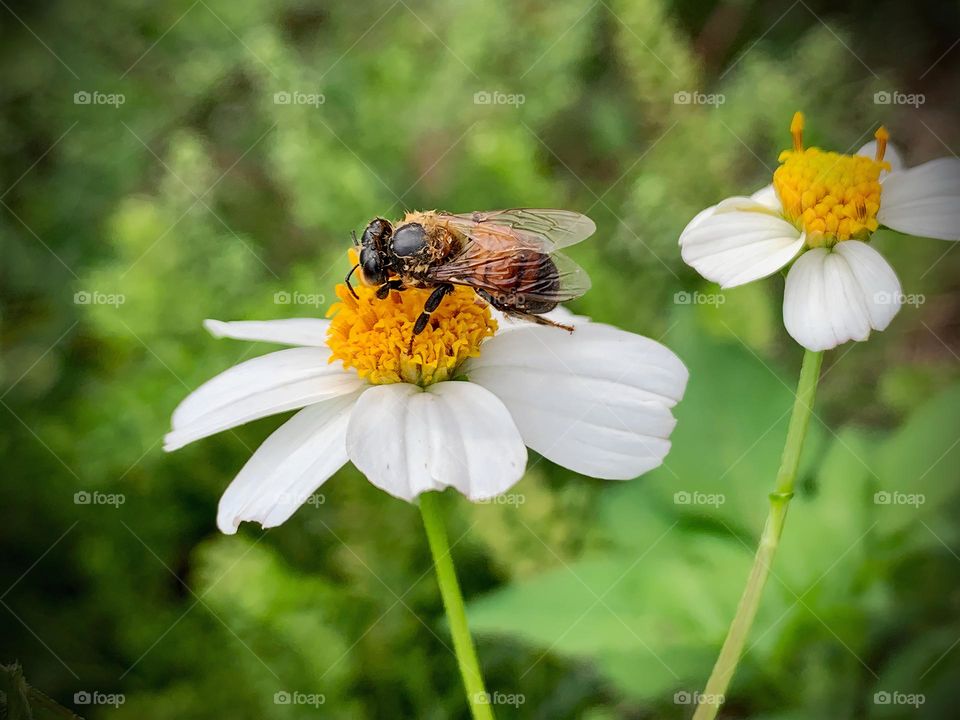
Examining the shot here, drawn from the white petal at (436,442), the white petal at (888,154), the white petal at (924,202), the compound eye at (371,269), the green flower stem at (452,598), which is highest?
the white petal at (888,154)

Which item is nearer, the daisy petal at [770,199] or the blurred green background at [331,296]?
the daisy petal at [770,199]

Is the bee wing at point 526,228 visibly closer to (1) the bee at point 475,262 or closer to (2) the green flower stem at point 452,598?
(1) the bee at point 475,262

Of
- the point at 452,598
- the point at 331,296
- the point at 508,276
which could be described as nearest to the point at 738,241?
the point at 508,276

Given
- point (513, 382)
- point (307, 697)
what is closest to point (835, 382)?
point (513, 382)

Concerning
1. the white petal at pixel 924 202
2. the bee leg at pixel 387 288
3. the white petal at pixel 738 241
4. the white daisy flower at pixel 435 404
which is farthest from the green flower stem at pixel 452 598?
the white petal at pixel 924 202

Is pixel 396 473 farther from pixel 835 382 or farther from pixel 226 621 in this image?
pixel 835 382

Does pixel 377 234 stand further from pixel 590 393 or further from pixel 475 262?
pixel 590 393

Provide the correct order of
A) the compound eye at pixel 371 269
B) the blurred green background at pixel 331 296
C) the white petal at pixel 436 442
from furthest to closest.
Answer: the blurred green background at pixel 331 296 < the compound eye at pixel 371 269 < the white petal at pixel 436 442
